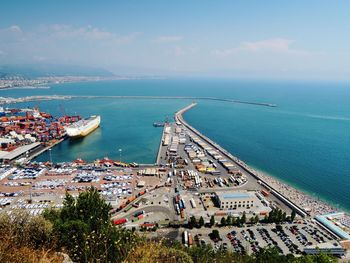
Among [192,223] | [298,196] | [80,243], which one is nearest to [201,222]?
[192,223]

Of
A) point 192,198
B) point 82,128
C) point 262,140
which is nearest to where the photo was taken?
point 192,198

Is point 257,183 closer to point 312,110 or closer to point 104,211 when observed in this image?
point 104,211

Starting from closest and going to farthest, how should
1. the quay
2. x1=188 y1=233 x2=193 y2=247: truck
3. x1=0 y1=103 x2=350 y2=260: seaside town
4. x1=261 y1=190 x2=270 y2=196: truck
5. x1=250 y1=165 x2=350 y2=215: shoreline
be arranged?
1. x1=188 y1=233 x2=193 y2=247: truck
2. x1=0 y1=103 x2=350 y2=260: seaside town
3. x1=250 y1=165 x2=350 y2=215: shoreline
4. x1=261 y1=190 x2=270 y2=196: truck
5. the quay

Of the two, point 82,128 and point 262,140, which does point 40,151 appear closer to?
point 82,128

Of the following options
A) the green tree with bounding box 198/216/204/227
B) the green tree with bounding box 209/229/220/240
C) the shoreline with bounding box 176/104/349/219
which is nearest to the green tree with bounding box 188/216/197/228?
the green tree with bounding box 198/216/204/227

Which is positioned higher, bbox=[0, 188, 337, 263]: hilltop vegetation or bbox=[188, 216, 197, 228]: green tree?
bbox=[0, 188, 337, 263]: hilltop vegetation

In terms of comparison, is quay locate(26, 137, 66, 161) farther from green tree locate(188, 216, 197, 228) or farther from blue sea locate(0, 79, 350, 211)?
green tree locate(188, 216, 197, 228)

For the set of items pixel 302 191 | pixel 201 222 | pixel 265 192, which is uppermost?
pixel 265 192

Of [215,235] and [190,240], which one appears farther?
[215,235]
